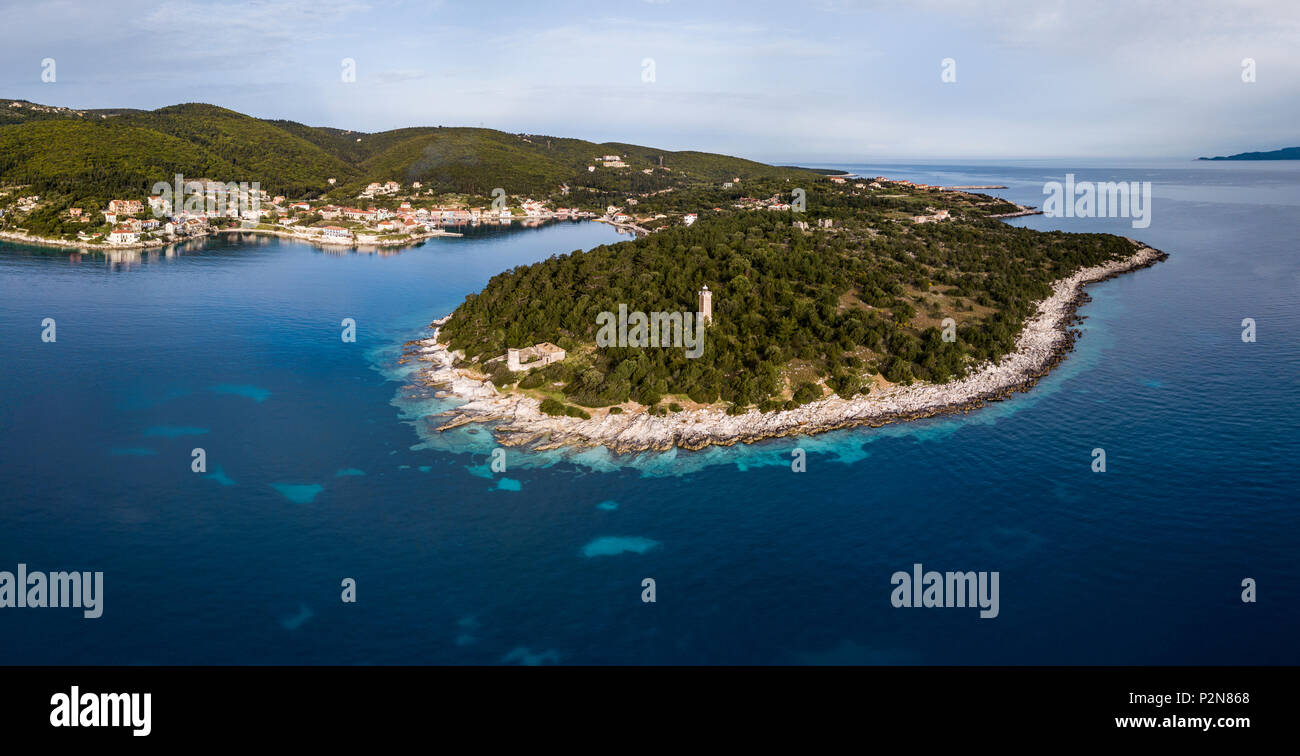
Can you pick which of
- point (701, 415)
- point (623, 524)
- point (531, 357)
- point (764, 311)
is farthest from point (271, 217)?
point (623, 524)

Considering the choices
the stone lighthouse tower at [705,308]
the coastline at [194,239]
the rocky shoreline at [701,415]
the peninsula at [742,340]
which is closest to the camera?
the rocky shoreline at [701,415]

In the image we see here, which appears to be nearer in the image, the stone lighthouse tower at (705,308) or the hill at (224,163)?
the stone lighthouse tower at (705,308)

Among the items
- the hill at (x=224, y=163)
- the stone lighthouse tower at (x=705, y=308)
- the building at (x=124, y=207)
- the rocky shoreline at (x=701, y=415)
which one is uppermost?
the hill at (x=224, y=163)

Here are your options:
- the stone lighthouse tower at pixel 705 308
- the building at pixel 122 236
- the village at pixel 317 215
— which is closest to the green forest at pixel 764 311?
the stone lighthouse tower at pixel 705 308

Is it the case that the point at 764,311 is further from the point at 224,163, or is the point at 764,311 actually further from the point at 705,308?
the point at 224,163

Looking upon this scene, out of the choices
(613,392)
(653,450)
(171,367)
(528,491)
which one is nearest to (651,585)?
(528,491)

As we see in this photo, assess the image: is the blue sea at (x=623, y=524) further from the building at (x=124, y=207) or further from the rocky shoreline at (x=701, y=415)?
the building at (x=124, y=207)
